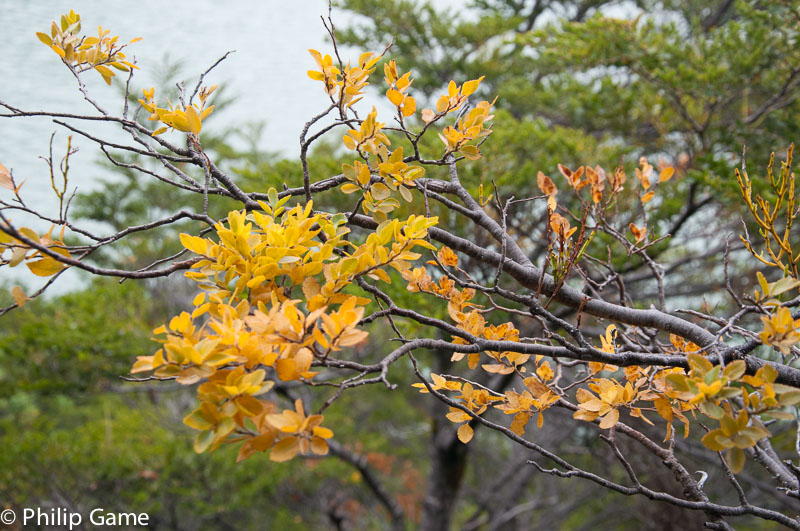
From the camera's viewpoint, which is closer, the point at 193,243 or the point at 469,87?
the point at 193,243

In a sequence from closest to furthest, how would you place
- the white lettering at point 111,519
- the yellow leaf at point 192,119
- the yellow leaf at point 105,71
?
1. the yellow leaf at point 192,119
2. the yellow leaf at point 105,71
3. the white lettering at point 111,519

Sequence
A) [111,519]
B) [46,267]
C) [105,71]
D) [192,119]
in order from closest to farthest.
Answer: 1. [46,267]
2. [192,119]
3. [105,71]
4. [111,519]

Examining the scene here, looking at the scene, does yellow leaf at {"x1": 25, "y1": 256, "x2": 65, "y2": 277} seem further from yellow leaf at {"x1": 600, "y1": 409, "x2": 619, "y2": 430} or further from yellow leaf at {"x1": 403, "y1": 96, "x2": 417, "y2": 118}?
yellow leaf at {"x1": 600, "y1": 409, "x2": 619, "y2": 430}

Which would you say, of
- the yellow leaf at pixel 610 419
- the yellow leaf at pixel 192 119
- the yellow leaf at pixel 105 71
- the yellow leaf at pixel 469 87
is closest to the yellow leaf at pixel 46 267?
the yellow leaf at pixel 192 119

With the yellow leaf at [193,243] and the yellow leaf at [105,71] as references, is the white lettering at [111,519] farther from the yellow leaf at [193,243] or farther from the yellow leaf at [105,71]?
the yellow leaf at [193,243]

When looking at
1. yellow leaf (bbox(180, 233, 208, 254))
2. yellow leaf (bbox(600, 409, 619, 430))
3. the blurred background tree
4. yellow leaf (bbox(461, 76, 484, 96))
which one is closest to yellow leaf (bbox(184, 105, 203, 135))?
yellow leaf (bbox(180, 233, 208, 254))

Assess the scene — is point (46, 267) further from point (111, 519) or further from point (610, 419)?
point (111, 519)

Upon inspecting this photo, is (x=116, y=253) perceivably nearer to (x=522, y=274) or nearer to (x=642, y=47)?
(x=642, y=47)

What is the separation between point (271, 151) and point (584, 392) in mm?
6601

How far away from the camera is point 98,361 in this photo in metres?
3.46

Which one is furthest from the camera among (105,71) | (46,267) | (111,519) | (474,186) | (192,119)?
(111,519)

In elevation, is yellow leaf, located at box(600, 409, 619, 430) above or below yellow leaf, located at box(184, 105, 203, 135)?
below

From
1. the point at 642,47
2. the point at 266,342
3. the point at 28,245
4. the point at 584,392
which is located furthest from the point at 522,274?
the point at 642,47

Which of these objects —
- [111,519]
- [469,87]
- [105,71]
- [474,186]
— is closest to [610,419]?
→ [469,87]
